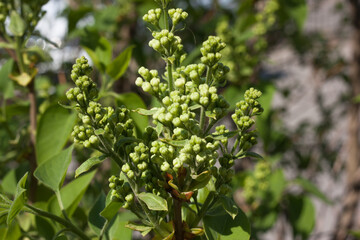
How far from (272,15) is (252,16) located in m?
0.12

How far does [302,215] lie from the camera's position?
50.5 inches

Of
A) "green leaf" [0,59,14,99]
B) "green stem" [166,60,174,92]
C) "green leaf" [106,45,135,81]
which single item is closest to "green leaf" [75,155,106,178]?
"green stem" [166,60,174,92]

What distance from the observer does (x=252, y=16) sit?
4.63 ft

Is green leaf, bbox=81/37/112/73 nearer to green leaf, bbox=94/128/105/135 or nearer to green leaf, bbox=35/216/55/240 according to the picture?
green leaf, bbox=35/216/55/240

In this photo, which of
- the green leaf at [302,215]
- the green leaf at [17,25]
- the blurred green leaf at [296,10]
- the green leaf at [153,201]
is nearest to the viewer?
the green leaf at [153,201]

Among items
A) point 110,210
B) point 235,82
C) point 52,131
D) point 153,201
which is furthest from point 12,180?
point 235,82

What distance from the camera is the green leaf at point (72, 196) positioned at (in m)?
0.68

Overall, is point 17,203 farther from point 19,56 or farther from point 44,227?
point 19,56

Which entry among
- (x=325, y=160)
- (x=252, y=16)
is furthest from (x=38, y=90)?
(x=325, y=160)

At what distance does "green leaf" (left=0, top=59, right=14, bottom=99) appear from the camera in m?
0.89

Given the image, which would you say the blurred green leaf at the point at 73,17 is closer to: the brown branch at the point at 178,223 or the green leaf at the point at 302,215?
the brown branch at the point at 178,223

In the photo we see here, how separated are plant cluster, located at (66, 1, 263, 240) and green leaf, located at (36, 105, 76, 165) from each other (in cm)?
32

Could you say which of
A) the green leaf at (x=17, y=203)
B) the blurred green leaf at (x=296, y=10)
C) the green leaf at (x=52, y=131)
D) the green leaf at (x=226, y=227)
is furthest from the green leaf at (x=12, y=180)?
the blurred green leaf at (x=296, y=10)

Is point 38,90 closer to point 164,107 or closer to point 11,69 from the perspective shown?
point 11,69
